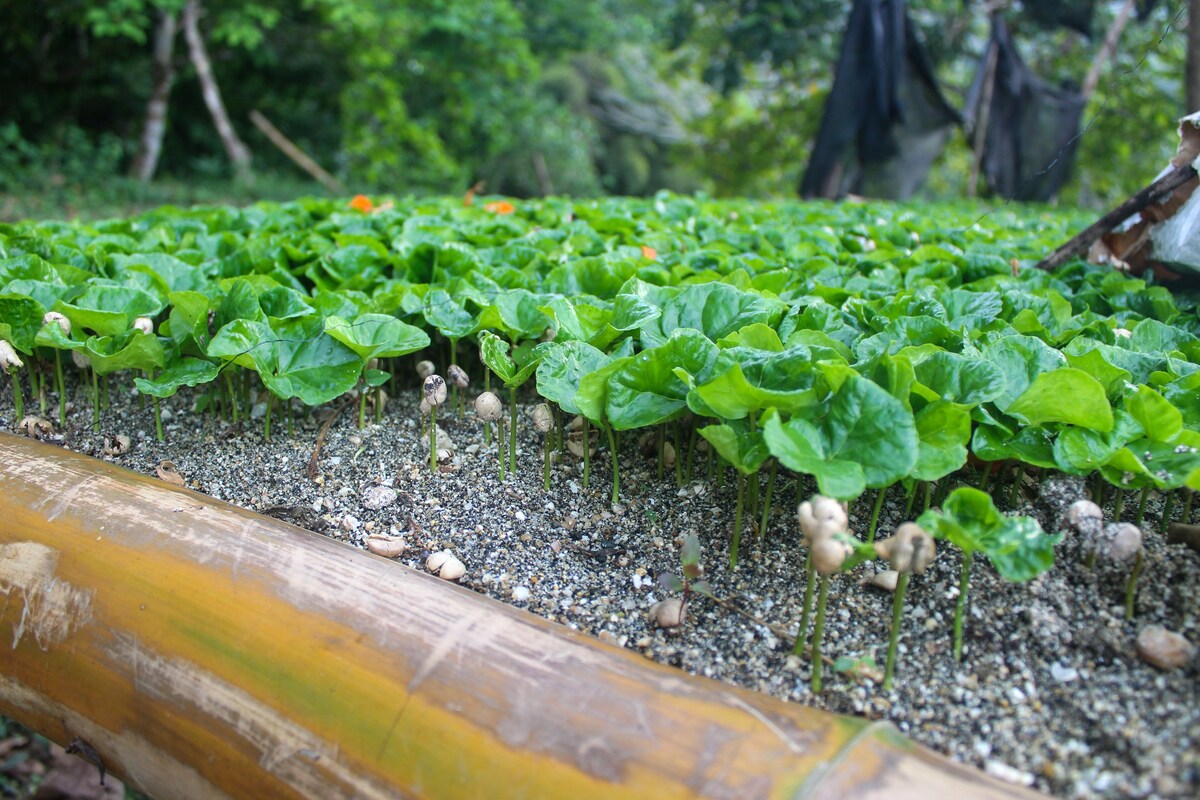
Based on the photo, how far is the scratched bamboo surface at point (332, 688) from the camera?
0.80m

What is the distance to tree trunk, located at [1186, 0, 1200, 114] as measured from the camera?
207 inches

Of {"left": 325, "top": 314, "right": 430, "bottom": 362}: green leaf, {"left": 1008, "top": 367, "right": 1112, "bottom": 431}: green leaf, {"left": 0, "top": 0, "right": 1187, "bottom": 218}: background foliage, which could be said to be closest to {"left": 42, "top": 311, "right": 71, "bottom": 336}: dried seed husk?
{"left": 325, "top": 314, "right": 430, "bottom": 362}: green leaf

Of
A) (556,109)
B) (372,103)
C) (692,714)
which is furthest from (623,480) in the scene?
(556,109)

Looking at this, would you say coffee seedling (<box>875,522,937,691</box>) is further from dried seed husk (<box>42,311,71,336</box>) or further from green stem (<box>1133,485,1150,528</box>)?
dried seed husk (<box>42,311,71,336</box>)

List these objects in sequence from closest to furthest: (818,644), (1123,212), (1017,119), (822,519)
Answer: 1. (822,519)
2. (818,644)
3. (1123,212)
4. (1017,119)

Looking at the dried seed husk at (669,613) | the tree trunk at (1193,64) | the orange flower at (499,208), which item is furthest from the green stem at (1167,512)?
the tree trunk at (1193,64)

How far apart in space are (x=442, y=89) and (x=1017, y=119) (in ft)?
23.1

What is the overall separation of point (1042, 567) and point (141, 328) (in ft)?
5.06

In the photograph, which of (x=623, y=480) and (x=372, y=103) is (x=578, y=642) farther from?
(x=372, y=103)

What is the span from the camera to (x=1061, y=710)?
3.11 feet

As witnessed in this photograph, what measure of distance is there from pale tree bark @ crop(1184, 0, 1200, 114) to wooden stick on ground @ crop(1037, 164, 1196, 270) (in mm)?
4056

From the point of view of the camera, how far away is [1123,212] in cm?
213

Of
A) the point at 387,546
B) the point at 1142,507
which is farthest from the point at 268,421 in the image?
the point at 1142,507

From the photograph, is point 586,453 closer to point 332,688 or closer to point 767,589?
point 767,589
